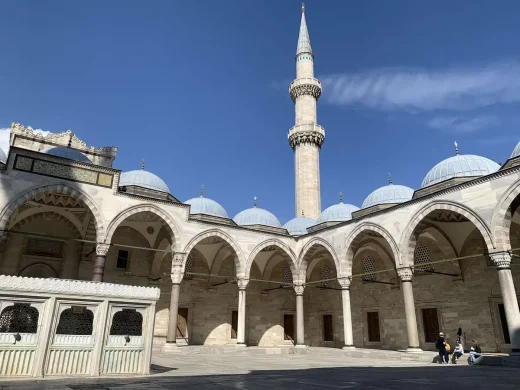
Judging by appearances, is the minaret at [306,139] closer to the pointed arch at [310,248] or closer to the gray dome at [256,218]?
the gray dome at [256,218]

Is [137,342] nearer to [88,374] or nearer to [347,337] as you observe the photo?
[88,374]

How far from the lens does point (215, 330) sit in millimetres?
19344

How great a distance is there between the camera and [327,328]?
67.4ft

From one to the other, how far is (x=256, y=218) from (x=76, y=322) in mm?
16021

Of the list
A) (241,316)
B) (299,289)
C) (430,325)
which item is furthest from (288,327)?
(430,325)

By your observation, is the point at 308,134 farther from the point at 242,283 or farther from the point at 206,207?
the point at 242,283

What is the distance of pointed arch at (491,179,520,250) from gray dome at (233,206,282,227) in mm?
12884

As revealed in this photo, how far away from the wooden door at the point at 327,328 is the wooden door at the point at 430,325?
5350 mm

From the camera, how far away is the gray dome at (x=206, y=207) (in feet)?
69.5

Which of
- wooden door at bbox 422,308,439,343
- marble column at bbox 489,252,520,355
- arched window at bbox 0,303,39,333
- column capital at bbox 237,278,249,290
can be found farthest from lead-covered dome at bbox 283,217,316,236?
arched window at bbox 0,303,39,333

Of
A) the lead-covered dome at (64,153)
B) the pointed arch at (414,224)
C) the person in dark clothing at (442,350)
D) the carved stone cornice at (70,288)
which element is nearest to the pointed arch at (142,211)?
the lead-covered dome at (64,153)

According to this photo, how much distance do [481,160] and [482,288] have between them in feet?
17.2

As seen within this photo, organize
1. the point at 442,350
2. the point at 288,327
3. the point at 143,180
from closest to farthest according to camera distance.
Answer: the point at 442,350, the point at 143,180, the point at 288,327

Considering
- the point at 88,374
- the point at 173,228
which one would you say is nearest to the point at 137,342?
the point at 88,374
